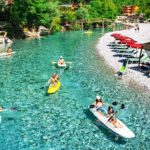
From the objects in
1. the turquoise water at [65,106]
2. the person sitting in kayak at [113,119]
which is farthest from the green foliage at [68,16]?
the person sitting in kayak at [113,119]

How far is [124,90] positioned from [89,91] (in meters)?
3.70

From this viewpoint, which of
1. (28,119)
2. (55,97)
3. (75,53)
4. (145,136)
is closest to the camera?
(145,136)

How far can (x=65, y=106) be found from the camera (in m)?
36.6

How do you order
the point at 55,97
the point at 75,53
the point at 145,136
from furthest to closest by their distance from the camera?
the point at 75,53 < the point at 55,97 < the point at 145,136

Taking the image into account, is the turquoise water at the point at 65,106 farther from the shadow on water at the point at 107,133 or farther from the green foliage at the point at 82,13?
the green foliage at the point at 82,13

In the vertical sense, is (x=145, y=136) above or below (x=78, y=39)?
above

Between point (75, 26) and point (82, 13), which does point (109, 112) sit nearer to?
point (75, 26)

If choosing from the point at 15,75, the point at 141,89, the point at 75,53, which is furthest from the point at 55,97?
the point at 75,53

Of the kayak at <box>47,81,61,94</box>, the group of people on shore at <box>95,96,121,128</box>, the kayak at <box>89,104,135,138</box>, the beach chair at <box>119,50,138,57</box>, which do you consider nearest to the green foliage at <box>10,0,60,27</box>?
the beach chair at <box>119,50,138,57</box>

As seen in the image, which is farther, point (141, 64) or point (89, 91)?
point (141, 64)

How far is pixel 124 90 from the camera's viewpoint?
41.2 m

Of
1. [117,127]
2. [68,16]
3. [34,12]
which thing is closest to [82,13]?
[68,16]

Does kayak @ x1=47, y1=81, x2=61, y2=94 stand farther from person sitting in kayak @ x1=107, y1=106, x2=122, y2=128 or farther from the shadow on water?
person sitting in kayak @ x1=107, y1=106, x2=122, y2=128

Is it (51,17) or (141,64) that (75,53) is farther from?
(51,17)
